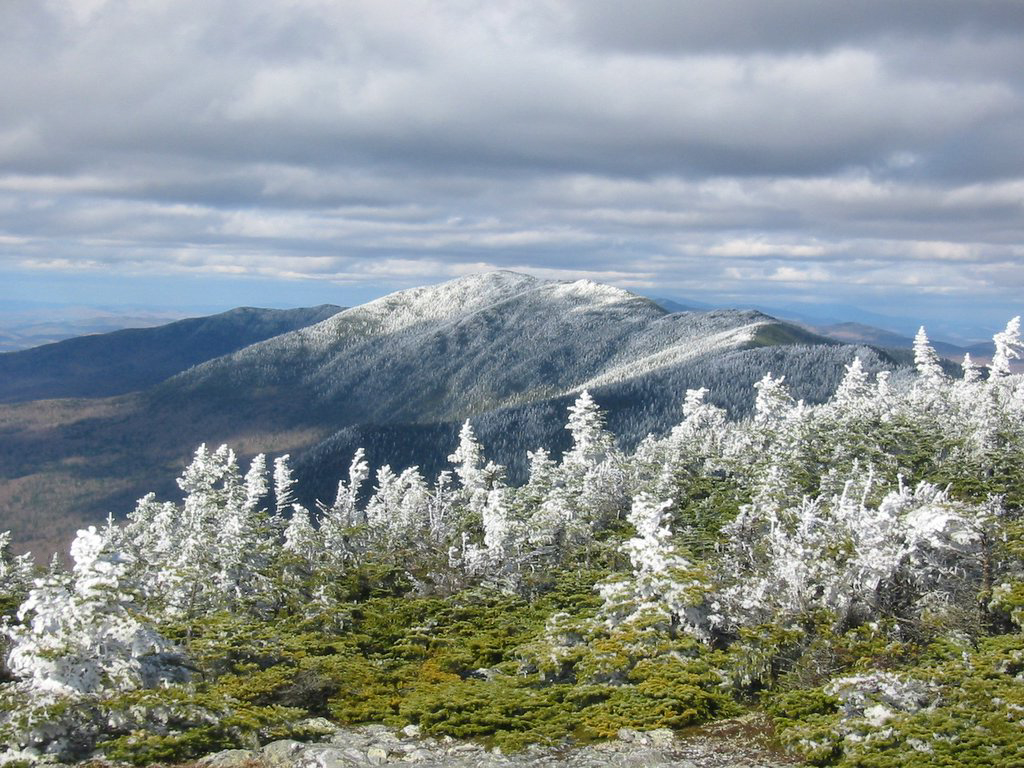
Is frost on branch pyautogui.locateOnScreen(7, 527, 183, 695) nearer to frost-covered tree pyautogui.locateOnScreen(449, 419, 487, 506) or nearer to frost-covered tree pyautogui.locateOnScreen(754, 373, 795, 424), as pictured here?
frost-covered tree pyautogui.locateOnScreen(449, 419, 487, 506)

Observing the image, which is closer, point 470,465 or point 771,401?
point 771,401

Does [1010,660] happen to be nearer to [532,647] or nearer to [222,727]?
[532,647]

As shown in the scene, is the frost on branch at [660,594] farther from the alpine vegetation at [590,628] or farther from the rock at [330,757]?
the rock at [330,757]

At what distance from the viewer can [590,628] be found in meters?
28.9

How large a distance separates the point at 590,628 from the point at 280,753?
12.4m

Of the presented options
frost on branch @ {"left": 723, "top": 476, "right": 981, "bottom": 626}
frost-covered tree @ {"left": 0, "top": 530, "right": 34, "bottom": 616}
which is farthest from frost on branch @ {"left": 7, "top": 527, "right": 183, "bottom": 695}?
frost-covered tree @ {"left": 0, "top": 530, "right": 34, "bottom": 616}

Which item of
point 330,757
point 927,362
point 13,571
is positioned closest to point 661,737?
point 330,757

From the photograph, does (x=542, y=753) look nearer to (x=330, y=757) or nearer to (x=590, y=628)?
(x=330, y=757)

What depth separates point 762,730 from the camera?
71.5 feet

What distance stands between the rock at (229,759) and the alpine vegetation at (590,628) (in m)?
0.76

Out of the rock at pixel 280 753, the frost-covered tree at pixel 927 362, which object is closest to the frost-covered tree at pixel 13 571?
the rock at pixel 280 753

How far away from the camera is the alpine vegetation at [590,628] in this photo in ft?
68.3

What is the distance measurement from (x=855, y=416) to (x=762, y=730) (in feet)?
129

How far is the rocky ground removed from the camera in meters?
19.9
